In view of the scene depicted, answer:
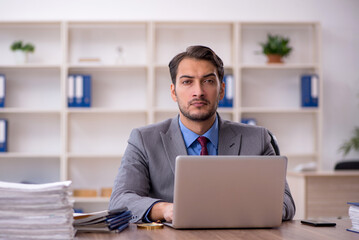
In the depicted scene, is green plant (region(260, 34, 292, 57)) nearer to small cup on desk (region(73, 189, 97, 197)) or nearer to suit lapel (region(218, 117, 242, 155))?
small cup on desk (region(73, 189, 97, 197))

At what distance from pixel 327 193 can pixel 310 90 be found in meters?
1.27

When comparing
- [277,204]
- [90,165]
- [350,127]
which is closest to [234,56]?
[350,127]

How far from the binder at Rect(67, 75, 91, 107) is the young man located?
2.45 m

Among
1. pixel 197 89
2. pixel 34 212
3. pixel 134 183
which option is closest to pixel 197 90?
pixel 197 89

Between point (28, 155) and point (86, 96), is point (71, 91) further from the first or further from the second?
point (28, 155)

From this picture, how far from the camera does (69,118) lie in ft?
15.5

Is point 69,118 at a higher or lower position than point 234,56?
lower

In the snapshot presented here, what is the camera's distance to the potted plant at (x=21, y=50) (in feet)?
14.9

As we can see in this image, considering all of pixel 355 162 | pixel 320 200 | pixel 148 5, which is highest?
pixel 148 5

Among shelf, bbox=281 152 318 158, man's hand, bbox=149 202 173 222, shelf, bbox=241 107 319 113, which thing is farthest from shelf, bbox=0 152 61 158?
man's hand, bbox=149 202 173 222

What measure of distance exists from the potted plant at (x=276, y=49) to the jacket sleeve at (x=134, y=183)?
283cm

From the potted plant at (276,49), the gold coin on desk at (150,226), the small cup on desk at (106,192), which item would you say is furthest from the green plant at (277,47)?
the gold coin on desk at (150,226)

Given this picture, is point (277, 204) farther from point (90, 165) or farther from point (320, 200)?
point (90, 165)

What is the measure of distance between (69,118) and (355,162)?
8.79ft
